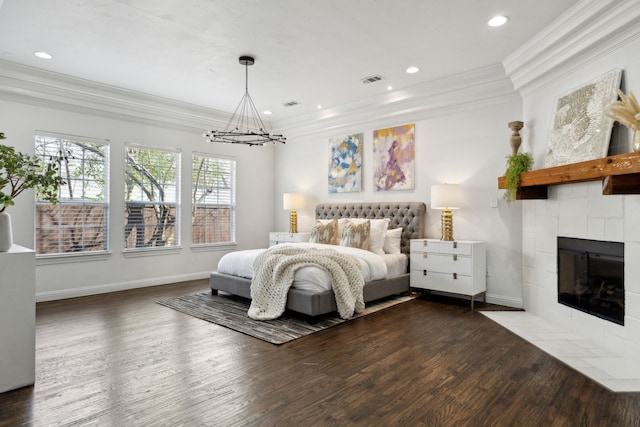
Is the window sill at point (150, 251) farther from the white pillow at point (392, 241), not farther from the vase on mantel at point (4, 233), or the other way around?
the white pillow at point (392, 241)

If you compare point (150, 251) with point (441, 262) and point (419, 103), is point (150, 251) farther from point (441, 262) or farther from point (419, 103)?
point (419, 103)

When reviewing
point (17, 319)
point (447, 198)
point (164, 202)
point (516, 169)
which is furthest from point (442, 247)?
point (164, 202)

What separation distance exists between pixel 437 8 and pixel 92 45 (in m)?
3.47

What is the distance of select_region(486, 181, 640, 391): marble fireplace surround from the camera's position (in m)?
2.84

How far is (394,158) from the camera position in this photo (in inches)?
225

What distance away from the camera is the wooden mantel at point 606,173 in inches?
104

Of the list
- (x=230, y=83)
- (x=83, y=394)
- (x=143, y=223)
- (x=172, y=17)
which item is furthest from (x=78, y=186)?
(x=83, y=394)

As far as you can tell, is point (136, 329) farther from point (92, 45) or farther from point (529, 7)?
point (529, 7)

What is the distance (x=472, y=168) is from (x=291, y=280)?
9.28 ft

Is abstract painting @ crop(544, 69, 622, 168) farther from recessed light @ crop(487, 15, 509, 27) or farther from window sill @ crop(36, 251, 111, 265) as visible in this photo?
window sill @ crop(36, 251, 111, 265)

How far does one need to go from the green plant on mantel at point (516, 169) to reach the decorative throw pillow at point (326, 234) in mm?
2451

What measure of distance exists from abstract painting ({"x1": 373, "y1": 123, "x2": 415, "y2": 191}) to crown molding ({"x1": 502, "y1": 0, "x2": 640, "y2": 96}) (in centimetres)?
163

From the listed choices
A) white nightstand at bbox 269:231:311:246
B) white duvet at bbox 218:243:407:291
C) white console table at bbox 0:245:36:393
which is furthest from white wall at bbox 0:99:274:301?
white console table at bbox 0:245:36:393

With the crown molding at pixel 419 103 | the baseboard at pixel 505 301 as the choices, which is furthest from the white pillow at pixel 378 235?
the crown molding at pixel 419 103
